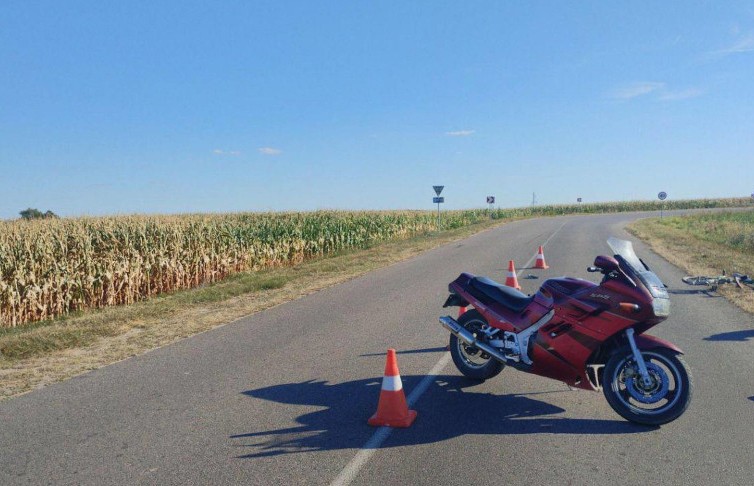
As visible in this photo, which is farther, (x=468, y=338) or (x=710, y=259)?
(x=710, y=259)

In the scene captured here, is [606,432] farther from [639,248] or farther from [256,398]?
[639,248]

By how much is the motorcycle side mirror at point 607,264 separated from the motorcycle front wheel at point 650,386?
0.72 metres

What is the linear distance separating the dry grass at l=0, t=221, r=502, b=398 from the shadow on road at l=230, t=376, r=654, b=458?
3003 mm

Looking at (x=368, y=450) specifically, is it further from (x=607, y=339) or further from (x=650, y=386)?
(x=650, y=386)

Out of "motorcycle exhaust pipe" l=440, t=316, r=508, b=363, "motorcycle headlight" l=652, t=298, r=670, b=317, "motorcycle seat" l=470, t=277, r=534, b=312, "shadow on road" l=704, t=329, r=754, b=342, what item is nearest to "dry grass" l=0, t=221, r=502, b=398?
"motorcycle exhaust pipe" l=440, t=316, r=508, b=363

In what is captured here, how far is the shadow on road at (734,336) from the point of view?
8141mm

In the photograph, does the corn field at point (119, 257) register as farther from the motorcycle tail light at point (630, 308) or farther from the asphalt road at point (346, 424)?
the motorcycle tail light at point (630, 308)

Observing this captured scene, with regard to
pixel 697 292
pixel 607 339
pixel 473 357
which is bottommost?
pixel 697 292

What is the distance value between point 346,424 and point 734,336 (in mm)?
6233

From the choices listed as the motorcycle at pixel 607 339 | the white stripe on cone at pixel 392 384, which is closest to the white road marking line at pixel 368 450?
the white stripe on cone at pixel 392 384

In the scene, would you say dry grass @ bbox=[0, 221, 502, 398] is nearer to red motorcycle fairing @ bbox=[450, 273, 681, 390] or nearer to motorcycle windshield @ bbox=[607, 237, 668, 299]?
red motorcycle fairing @ bbox=[450, 273, 681, 390]

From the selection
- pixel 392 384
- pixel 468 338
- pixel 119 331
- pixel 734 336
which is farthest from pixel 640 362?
pixel 119 331

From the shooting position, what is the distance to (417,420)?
521 cm

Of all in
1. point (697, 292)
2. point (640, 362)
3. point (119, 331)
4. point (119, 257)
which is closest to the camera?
point (640, 362)
